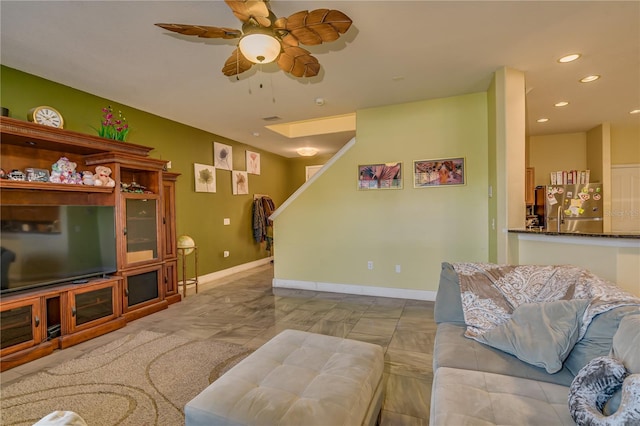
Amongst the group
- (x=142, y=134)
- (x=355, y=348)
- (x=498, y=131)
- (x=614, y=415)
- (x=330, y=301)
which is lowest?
(x=330, y=301)

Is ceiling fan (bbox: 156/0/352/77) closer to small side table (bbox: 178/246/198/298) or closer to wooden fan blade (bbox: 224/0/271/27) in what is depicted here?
wooden fan blade (bbox: 224/0/271/27)

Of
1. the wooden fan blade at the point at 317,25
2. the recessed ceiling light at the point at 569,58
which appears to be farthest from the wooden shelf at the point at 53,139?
Answer: the recessed ceiling light at the point at 569,58

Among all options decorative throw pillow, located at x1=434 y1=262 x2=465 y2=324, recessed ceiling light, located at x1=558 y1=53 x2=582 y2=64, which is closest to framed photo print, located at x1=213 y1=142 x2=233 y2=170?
decorative throw pillow, located at x1=434 y1=262 x2=465 y2=324

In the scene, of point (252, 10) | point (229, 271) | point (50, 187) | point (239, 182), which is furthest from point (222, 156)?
point (252, 10)

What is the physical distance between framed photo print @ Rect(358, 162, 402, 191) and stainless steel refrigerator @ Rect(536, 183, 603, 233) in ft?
10.00

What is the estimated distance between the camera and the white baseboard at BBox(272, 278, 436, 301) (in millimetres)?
4145

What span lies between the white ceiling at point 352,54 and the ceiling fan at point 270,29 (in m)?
0.35

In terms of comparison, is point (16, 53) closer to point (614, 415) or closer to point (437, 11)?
point (437, 11)

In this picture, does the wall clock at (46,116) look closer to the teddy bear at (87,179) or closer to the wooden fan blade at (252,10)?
the teddy bear at (87,179)

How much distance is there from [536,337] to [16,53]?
4.58 m

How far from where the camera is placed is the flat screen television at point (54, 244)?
2590 mm

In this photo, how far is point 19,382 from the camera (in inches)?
86.4

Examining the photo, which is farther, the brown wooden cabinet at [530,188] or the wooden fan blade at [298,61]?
the brown wooden cabinet at [530,188]

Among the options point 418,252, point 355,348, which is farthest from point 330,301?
point 355,348
